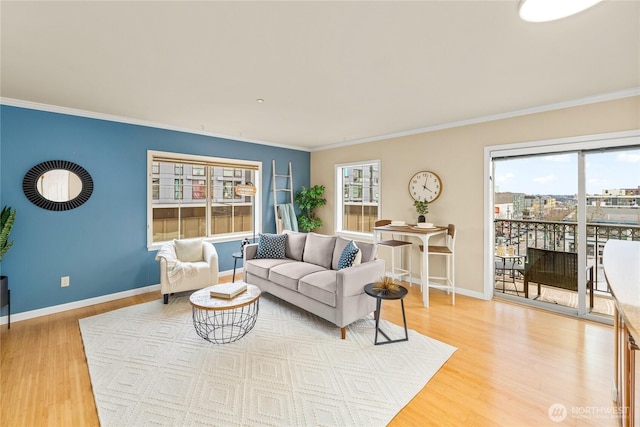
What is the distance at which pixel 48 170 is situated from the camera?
3.41 meters

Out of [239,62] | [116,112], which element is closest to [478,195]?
[239,62]

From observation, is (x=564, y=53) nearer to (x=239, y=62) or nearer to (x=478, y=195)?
(x=478, y=195)

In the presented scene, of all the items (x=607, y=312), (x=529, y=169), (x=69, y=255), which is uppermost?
(x=529, y=169)

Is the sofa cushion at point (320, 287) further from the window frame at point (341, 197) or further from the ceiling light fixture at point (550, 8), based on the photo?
the ceiling light fixture at point (550, 8)

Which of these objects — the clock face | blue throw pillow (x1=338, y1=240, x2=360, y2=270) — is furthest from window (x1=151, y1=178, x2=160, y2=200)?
the clock face

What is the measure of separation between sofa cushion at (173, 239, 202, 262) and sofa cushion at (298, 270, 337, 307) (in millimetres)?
1978

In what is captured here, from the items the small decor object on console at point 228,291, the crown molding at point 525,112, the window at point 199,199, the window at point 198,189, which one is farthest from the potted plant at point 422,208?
the window at point 198,189

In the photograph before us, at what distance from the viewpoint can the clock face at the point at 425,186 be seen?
4.34m

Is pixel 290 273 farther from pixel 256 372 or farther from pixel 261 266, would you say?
pixel 256 372

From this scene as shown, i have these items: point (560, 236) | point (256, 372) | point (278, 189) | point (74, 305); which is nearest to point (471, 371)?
point (256, 372)

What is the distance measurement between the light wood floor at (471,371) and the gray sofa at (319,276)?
0.74 metres

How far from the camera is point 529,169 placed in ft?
12.2

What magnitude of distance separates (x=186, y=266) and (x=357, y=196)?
133 inches

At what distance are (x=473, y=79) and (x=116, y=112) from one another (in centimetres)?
424
